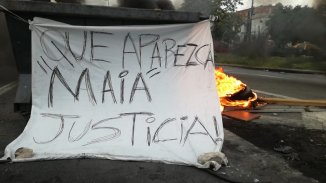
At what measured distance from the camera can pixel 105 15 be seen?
15.9ft

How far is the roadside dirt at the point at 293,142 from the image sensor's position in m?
4.21

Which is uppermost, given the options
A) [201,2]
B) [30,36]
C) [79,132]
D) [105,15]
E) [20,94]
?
[201,2]

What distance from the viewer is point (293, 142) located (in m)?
5.02

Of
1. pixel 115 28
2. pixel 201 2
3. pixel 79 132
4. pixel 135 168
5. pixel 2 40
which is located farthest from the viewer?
pixel 2 40

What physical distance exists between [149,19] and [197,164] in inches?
82.1

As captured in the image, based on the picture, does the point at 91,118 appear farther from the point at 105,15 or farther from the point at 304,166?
the point at 304,166

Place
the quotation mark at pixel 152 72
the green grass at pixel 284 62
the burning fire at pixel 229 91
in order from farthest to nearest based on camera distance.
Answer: the green grass at pixel 284 62 → the burning fire at pixel 229 91 → the quotation mark at pixel 152 72

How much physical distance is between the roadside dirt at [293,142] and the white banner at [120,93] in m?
0.84

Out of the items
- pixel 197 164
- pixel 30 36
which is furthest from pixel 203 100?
pixel 30 36

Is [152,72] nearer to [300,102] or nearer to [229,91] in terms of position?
[229,91]

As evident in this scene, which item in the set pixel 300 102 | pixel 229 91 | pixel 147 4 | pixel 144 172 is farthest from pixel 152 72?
pixel 300 102

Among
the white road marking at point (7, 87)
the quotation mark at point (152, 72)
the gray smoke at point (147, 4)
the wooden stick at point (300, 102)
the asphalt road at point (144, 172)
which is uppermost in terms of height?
the gray smoke at point (147, 4)

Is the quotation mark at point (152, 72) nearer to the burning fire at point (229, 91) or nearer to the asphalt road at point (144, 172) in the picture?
the asphalt road at point (144, 172)

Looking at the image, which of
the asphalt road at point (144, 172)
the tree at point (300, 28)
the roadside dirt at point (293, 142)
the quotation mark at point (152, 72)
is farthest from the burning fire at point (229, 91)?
the tree at point (300, 28)
